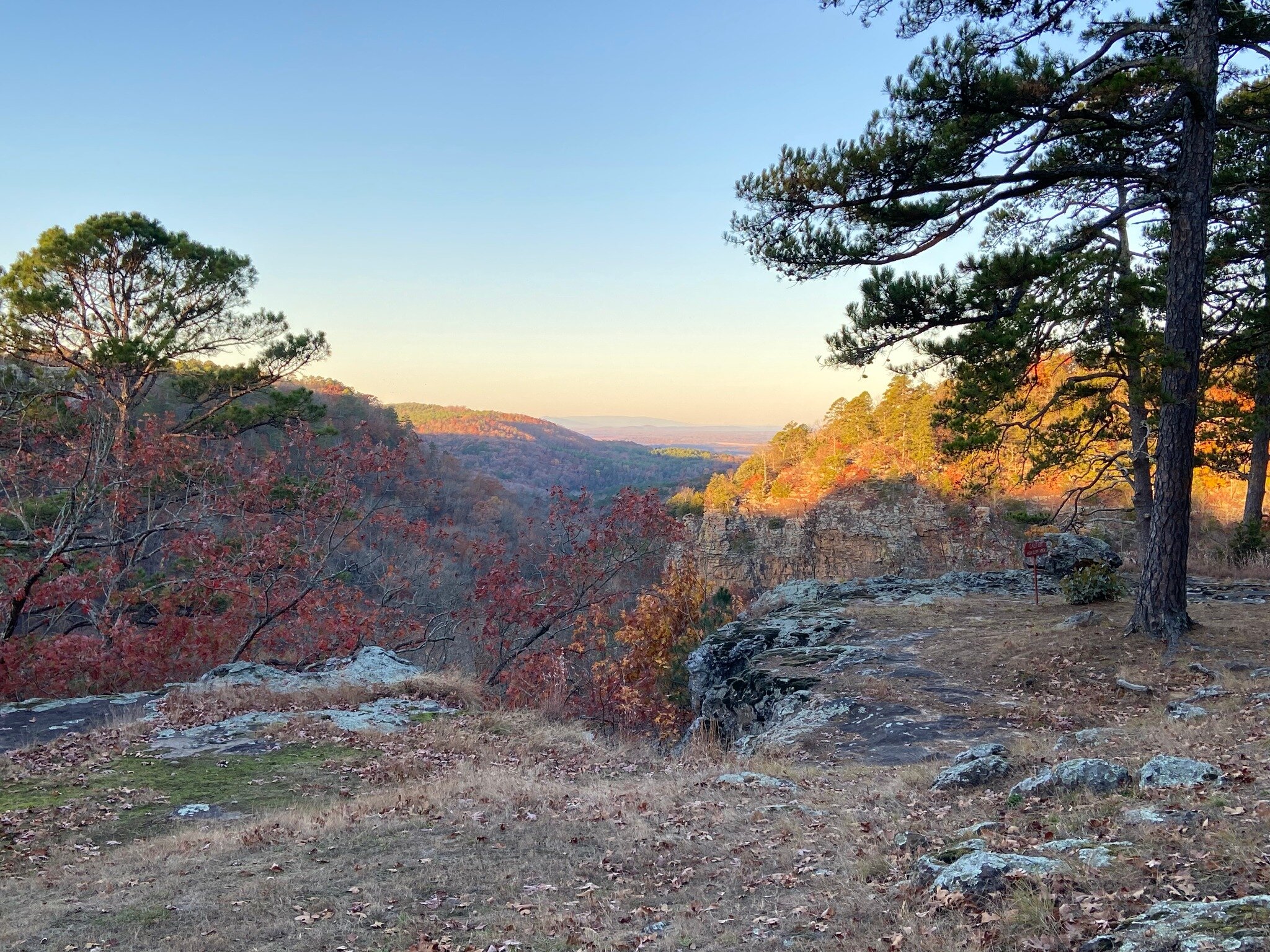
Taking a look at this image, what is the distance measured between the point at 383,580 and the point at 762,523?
29.8 m

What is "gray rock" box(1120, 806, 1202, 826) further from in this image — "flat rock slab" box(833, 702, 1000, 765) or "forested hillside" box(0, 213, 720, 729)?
"forested hillside" box(0, 213, 720, 729)

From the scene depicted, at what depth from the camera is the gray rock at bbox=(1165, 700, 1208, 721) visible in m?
7.43

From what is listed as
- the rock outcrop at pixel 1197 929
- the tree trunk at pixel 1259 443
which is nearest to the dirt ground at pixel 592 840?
the rock outcrop at pixel 1197 929

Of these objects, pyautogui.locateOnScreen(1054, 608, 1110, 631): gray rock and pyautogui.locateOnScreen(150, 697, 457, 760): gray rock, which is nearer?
pyautogui.locateOnScreen(150, 697, 457, 760): gray rock

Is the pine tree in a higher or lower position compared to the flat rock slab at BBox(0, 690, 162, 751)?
higher

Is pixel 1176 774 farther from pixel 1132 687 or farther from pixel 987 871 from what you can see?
pixel 1132 687

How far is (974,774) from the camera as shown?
6.22 metres

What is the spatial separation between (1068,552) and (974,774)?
1159 centimetres

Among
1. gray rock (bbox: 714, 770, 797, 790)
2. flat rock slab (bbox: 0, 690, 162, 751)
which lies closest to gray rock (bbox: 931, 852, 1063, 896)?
gray rock (bbox: 714, 770, 797, 790)

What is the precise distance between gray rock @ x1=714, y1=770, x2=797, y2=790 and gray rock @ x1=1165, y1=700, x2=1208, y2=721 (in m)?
3.81

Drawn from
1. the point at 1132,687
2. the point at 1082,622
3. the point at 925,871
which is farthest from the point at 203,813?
the point at 1082,622

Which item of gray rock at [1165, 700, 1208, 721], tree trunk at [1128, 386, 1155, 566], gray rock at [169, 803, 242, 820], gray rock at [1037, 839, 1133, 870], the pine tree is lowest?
gray rock at [169, 803, 242, 820]

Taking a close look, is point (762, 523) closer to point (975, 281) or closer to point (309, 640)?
point (309, 640)

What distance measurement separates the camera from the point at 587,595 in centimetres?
1912
